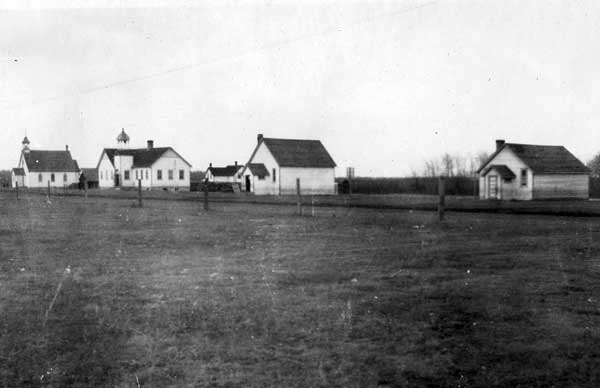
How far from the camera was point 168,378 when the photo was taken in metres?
4.84

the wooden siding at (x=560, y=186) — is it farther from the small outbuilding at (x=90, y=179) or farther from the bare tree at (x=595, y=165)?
the small outbuilding at (x=90, y=179)

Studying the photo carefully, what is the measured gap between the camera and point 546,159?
47000mm

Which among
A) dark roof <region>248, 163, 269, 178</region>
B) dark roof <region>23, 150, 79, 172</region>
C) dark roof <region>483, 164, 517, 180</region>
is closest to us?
dark roof <region>483, 164, 517, 180</region>

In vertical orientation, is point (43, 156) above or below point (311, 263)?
above

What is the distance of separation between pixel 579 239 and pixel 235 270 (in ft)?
29.8

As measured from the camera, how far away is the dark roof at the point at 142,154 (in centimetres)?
7506

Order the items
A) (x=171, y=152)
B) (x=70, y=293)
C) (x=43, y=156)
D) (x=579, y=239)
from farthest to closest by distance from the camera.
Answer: (x=43, y=156) < (x=171, y=152) < (x=579, y=239) < (x=70, y=293)

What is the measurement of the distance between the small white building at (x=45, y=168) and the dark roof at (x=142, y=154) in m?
18.7

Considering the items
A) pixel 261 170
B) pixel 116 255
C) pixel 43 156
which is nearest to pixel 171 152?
pixel 261 170

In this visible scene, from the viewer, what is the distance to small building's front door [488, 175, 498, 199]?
4612 centimetres

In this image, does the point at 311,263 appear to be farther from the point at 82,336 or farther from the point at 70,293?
the point at 82,336

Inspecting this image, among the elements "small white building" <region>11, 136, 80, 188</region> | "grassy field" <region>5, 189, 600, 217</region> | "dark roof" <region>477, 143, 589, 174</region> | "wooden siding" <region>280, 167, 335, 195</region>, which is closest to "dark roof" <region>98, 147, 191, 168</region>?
"small white building" <region>11, 136, 80, 188</region>

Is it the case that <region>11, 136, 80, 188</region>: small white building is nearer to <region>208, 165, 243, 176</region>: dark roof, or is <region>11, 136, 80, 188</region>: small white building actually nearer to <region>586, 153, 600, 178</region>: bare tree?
<region>208, 165, 243, 176</region>: dark roof

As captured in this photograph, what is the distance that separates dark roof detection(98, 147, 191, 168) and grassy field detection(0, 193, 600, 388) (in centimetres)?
6309
